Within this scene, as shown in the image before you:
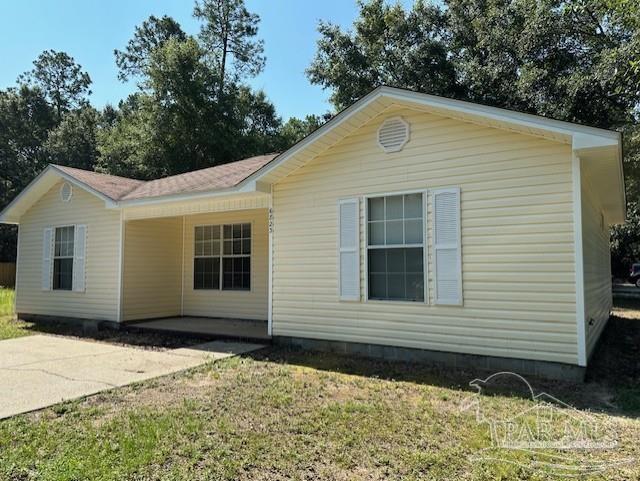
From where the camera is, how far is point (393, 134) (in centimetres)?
715

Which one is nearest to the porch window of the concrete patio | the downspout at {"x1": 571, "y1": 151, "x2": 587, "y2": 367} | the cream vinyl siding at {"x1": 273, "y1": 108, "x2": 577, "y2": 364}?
the concrete patio

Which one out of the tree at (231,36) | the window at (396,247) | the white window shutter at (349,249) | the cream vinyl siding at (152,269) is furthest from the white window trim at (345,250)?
the tree at (231,36)

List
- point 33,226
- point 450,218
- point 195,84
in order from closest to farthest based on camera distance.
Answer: point 450,218, point 33,226, point 195,84

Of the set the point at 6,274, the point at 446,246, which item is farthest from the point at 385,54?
the point at 6,274

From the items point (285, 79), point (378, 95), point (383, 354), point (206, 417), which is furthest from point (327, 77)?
point (206, 417)

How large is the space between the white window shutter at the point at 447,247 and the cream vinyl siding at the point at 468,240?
3.6 inches

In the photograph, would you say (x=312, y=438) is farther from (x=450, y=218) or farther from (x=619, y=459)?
(x=450, y=218)

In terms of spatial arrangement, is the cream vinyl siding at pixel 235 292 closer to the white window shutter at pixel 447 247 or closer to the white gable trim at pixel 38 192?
the white gable trim at pixel 38 192

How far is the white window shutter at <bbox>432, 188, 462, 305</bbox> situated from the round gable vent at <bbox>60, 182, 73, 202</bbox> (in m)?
9.47

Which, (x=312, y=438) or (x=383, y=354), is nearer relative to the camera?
(x=312, y=438)

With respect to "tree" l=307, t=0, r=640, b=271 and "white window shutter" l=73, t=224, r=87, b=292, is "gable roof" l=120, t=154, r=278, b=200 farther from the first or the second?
"tree" l=307, t=0, r=640, b=271

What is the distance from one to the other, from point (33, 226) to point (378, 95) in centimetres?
1049

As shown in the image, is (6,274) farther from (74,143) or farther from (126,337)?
(126,337)

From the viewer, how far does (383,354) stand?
280 inches
